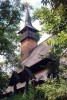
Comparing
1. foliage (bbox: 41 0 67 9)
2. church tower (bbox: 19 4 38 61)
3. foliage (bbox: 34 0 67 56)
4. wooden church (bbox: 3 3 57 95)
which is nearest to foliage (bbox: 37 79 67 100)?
wooden church (bbox: 3 3 57 95)

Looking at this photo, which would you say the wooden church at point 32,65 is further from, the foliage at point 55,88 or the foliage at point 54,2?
the foliage at point 54,2

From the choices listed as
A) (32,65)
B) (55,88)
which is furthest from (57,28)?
(32,65)

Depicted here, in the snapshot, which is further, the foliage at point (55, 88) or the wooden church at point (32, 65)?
the wooden church at point (32, 65)

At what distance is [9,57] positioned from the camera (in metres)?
19.0

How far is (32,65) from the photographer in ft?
70.2

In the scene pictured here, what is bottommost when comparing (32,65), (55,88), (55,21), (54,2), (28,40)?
(55,88)

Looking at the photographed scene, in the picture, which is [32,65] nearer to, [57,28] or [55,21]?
[57,28]

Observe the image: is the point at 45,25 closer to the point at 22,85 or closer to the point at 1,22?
the point at 1,22

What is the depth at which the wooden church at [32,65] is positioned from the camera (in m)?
10.6

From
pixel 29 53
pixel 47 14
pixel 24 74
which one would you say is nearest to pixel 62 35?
pixel 47 14

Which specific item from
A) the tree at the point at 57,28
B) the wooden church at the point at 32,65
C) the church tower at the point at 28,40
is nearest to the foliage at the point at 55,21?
the tree at the point at 57,28

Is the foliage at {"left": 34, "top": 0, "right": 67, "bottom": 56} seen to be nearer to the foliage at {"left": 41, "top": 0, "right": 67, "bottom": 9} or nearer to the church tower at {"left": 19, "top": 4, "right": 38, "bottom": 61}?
the foliage at {"left": 41, "top": 0, "right": 67, "bottom": 9}

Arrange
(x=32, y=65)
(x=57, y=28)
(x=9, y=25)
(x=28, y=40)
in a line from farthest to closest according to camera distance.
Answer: (x=28, y=40), (x=32, y=65), (x=9, y=25), (x=57, y=28)

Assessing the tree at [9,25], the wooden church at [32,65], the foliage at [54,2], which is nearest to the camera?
the foliage at [54,2]
